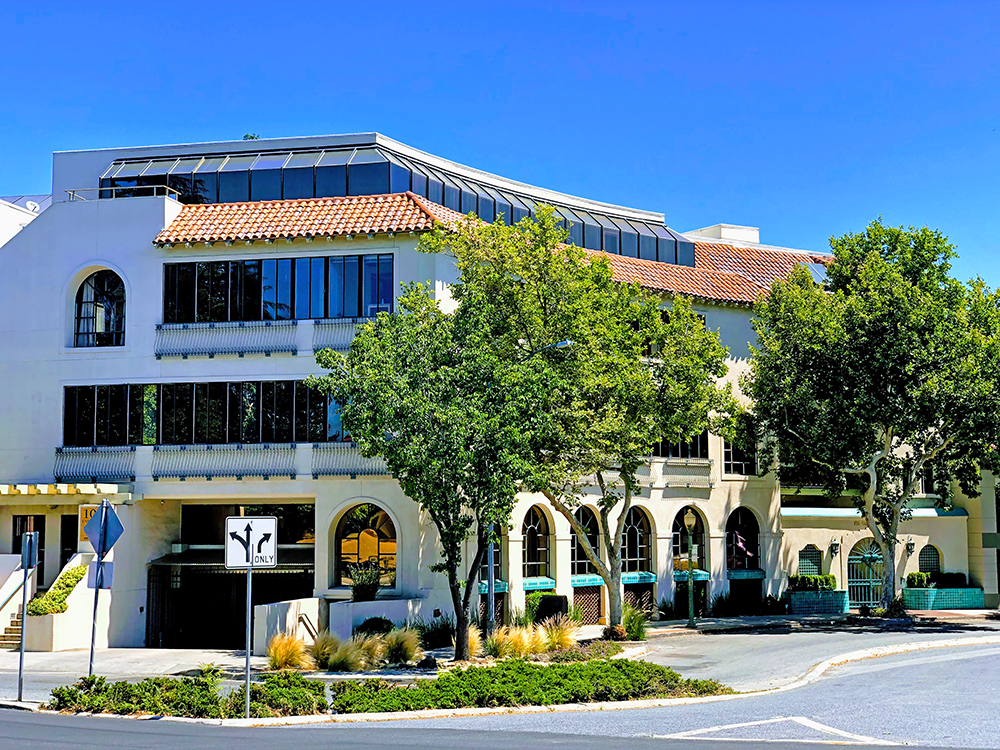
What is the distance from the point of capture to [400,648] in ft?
81.8

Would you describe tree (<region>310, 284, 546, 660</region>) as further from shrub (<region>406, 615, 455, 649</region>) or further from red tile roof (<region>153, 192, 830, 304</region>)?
red tile roof (<region>153, 192, 830, 304</region>)

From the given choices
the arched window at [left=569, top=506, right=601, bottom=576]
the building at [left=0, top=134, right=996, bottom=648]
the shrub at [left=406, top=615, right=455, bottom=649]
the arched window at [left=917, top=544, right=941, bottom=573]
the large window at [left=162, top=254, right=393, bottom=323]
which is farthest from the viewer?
the arched window at [left=917, top=544, right=941, bottom=573]

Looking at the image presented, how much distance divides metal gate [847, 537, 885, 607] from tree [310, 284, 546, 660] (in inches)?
857

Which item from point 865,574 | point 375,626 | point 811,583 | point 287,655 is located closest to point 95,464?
point 375,626

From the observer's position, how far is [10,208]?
37.8 m

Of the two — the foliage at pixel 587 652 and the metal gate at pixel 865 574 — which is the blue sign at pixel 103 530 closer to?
the foliage at pixel 587 652

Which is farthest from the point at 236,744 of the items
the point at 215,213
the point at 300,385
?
the point at 215,213

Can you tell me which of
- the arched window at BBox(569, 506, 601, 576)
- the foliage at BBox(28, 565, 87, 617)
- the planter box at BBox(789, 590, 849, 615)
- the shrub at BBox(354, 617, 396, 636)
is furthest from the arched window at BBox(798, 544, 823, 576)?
the foliage at BBox(28, 565, 87, 617)

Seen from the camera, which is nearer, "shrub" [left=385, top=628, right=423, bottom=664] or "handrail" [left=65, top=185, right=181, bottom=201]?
"shrub" [left=385, top=628, right=423, bottom=664]

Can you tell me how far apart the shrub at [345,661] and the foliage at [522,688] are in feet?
16.2

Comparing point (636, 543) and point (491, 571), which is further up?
point (636, 543)

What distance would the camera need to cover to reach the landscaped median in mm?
17188

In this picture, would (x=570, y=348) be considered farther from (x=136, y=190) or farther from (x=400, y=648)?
(x=136, y=190)

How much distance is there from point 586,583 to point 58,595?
15.7m
